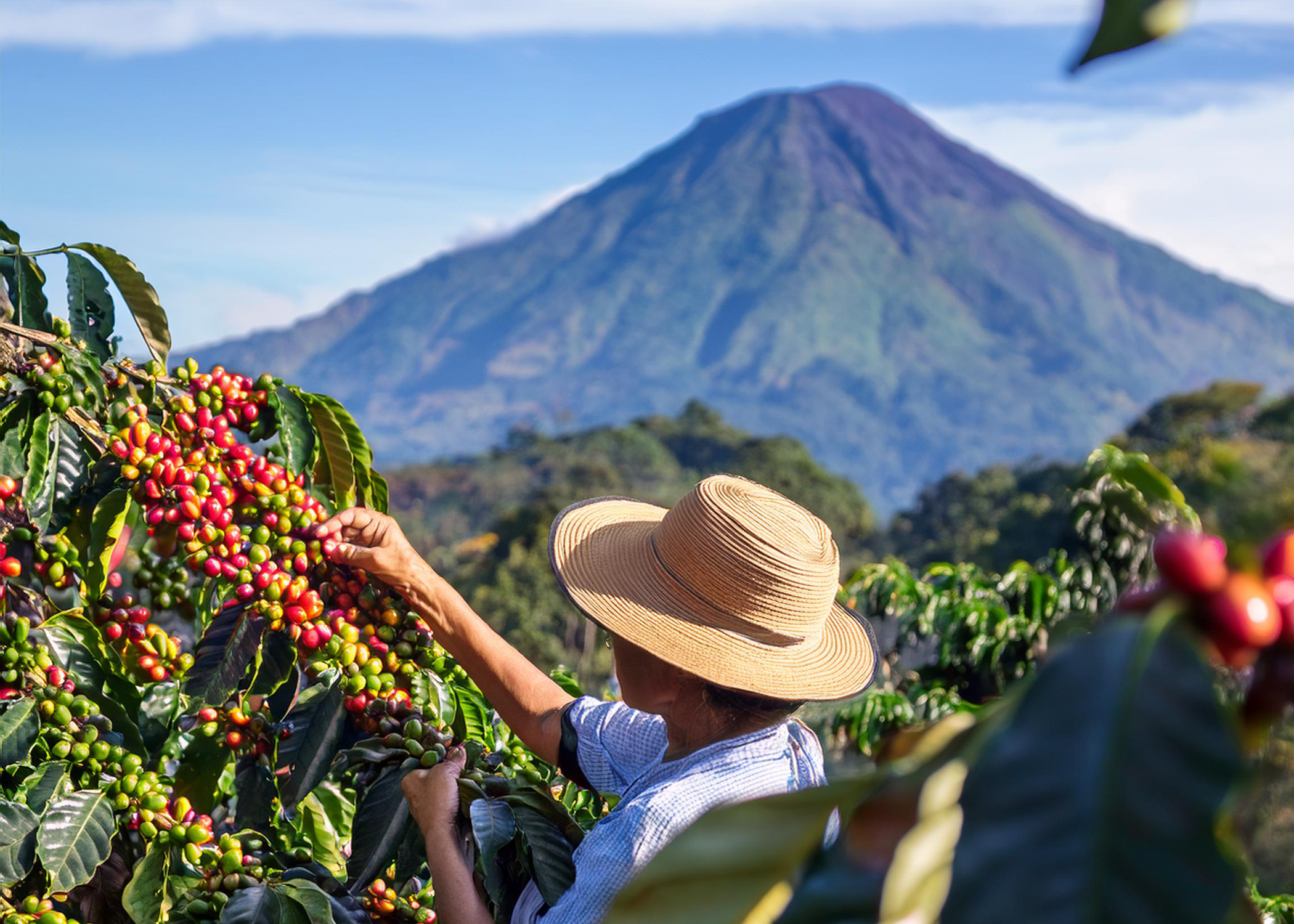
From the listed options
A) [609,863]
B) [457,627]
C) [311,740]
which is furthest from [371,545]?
[609,863]

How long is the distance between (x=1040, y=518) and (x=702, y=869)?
29.6 metres

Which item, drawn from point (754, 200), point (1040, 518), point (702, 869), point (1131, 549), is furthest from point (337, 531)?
point (754, 200)

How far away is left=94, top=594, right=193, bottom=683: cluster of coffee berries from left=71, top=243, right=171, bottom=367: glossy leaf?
1.37ft

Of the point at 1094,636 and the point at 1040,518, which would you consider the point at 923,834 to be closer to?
the point at 1094,636

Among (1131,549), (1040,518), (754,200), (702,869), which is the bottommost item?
(754,200)

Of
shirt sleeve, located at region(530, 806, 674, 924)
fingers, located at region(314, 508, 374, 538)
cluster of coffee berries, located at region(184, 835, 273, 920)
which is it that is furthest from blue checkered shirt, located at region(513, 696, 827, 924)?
fingers, located at region(314, 508, 374, 538)

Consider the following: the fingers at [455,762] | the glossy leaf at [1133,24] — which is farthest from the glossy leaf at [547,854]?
the glossy leaf at [1133,24]

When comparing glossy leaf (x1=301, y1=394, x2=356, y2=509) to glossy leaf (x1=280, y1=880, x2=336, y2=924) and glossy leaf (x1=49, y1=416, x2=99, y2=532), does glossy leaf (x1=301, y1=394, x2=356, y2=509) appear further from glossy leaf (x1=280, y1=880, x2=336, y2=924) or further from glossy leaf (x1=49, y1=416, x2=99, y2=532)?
glossy leaf (x1=280, y1=880, x2=336, y2=924)

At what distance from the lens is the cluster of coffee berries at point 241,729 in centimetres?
159

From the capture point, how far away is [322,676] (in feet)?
4.85

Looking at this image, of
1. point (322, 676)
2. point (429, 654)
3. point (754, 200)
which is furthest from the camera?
point (754, 200)

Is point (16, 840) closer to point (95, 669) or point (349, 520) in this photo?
point (95, 669)

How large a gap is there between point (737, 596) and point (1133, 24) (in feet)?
3.95

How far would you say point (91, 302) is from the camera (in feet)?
5.88
